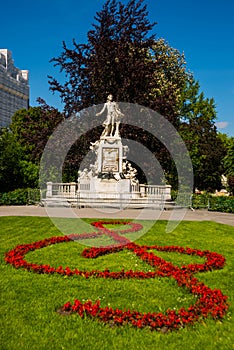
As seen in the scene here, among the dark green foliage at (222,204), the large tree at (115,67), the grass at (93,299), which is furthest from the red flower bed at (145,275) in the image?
the large tree at (115,67)

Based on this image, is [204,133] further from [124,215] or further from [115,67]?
[124,215]

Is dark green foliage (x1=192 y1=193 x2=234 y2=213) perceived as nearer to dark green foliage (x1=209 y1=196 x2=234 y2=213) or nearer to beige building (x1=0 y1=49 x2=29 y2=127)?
dark green foliage (x1=209 y1=196 x2=234 y2=213)

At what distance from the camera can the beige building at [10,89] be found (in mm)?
91875

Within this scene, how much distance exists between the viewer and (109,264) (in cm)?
707

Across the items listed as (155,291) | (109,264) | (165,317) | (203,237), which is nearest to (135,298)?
(155,291)

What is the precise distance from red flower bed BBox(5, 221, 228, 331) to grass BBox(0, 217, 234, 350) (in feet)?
0.42

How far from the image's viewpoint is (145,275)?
6.24 metres

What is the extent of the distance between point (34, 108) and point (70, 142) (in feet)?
55.5

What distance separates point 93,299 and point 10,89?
9890 cm

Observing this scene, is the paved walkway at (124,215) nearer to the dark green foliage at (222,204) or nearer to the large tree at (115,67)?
the dark green foliage at (222,204)

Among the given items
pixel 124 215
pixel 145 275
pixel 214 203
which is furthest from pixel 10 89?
pixel 145 275

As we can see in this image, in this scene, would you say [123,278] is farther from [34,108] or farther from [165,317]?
[34,108]

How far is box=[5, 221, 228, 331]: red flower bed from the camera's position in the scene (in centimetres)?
431

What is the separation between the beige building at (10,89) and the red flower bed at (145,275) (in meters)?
83.6
